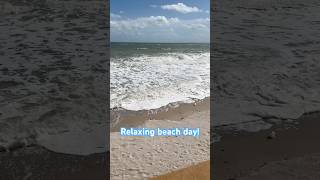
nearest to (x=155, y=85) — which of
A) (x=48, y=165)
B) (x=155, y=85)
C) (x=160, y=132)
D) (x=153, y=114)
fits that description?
(x=155, y=85)

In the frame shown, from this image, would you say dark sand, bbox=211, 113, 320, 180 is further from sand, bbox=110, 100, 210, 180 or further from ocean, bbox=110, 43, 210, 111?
ocean, bbox=110, 43, 210, 111

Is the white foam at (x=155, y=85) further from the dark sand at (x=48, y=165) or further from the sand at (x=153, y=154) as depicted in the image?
the dark sand at (x=48, y=165)

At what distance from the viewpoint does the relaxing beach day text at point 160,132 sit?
147 inches

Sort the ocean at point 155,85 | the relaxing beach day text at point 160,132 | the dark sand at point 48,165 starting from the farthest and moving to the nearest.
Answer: the ocean at point 155,85 → the relaxing beach day text at point 160,132 → the dark sand at point 48,165

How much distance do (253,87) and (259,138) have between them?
140cm

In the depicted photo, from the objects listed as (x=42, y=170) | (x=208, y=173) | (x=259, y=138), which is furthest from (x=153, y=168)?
(x=259, y=138)

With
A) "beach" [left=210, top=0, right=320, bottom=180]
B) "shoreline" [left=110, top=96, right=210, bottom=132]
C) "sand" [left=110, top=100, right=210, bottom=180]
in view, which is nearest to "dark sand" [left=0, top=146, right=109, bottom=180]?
"sand" [left=110, top=100, right=210, bottom=180]

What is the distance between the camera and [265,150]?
331cm

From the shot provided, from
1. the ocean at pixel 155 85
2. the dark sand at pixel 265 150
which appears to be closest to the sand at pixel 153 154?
the dark sand at pixel 265 150

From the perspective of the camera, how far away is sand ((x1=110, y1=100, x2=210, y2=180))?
10.0ft

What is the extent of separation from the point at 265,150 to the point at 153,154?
0.95m

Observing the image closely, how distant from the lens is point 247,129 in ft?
12.4

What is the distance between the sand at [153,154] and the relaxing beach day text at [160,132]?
0.08 metres

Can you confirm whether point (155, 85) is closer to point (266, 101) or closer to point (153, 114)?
point (153, 114)
